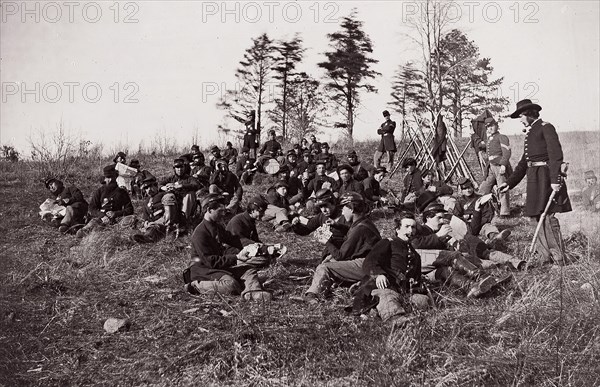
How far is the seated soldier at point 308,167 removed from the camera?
13.3 m

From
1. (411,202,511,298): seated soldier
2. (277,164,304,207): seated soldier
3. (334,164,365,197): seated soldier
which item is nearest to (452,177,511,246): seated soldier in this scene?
(411,202,511,298): seated soldier

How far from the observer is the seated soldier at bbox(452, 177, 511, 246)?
8.66 m

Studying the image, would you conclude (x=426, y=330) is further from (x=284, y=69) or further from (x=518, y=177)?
(x=284, y=69)

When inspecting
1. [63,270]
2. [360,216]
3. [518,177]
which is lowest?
[63,270]

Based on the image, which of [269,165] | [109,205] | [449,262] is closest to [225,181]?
[109,205]

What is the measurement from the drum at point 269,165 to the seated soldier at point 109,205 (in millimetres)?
5149

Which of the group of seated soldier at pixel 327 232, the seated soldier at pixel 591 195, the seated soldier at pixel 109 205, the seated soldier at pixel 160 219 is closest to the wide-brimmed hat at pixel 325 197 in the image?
the group of seated soldier at pixel 327 232

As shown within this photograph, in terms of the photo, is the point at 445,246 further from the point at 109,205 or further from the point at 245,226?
the point at 109,205

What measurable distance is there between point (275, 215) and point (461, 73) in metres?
21.9

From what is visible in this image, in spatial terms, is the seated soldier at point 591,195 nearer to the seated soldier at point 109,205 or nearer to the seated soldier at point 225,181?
the seated soldier at point 225,181

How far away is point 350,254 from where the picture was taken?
6.58 metres

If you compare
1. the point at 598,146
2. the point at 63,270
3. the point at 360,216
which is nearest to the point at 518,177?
the point at 360,216

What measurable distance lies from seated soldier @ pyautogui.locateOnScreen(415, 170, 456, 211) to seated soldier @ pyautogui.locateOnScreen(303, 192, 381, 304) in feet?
11.4

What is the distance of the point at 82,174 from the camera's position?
60.5ft
